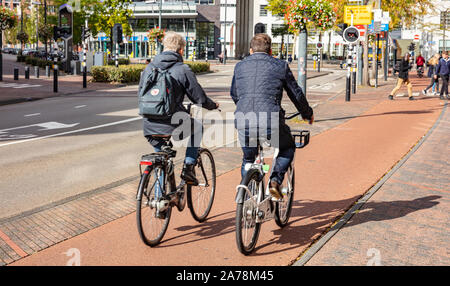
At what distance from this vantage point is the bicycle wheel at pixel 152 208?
4.28 m

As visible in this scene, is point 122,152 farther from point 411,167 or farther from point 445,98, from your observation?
point 445,98

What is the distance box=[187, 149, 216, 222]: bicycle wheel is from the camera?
17.0ft

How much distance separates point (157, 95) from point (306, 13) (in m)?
10.2

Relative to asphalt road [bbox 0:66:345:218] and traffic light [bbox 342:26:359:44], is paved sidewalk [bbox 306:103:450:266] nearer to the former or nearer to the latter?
asphalt road [bbox 0:66:345:218]

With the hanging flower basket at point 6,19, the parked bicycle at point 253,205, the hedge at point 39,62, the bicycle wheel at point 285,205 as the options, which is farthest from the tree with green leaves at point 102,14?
the parked bicycle at point 253,205

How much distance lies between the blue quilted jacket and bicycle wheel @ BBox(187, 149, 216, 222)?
0.95 meters

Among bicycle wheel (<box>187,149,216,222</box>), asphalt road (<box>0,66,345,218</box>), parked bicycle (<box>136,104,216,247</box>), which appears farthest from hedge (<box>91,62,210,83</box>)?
parked bicycle (<box>136,104,216,247</box>)

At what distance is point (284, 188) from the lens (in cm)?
477

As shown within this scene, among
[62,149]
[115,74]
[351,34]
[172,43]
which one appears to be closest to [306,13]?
[351,34]

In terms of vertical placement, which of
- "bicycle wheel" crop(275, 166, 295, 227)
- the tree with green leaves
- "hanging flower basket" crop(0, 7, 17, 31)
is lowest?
"bicycle wheel" crop(275, 166, 295, 227)

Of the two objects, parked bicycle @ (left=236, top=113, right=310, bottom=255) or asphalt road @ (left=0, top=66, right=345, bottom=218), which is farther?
asphalt road @ (left=0, top=66, right=345, bottom=218)

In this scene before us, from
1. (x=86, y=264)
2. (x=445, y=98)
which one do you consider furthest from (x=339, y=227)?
(x=445, y=98)

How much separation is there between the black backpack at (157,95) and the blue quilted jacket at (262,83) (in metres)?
0.59
